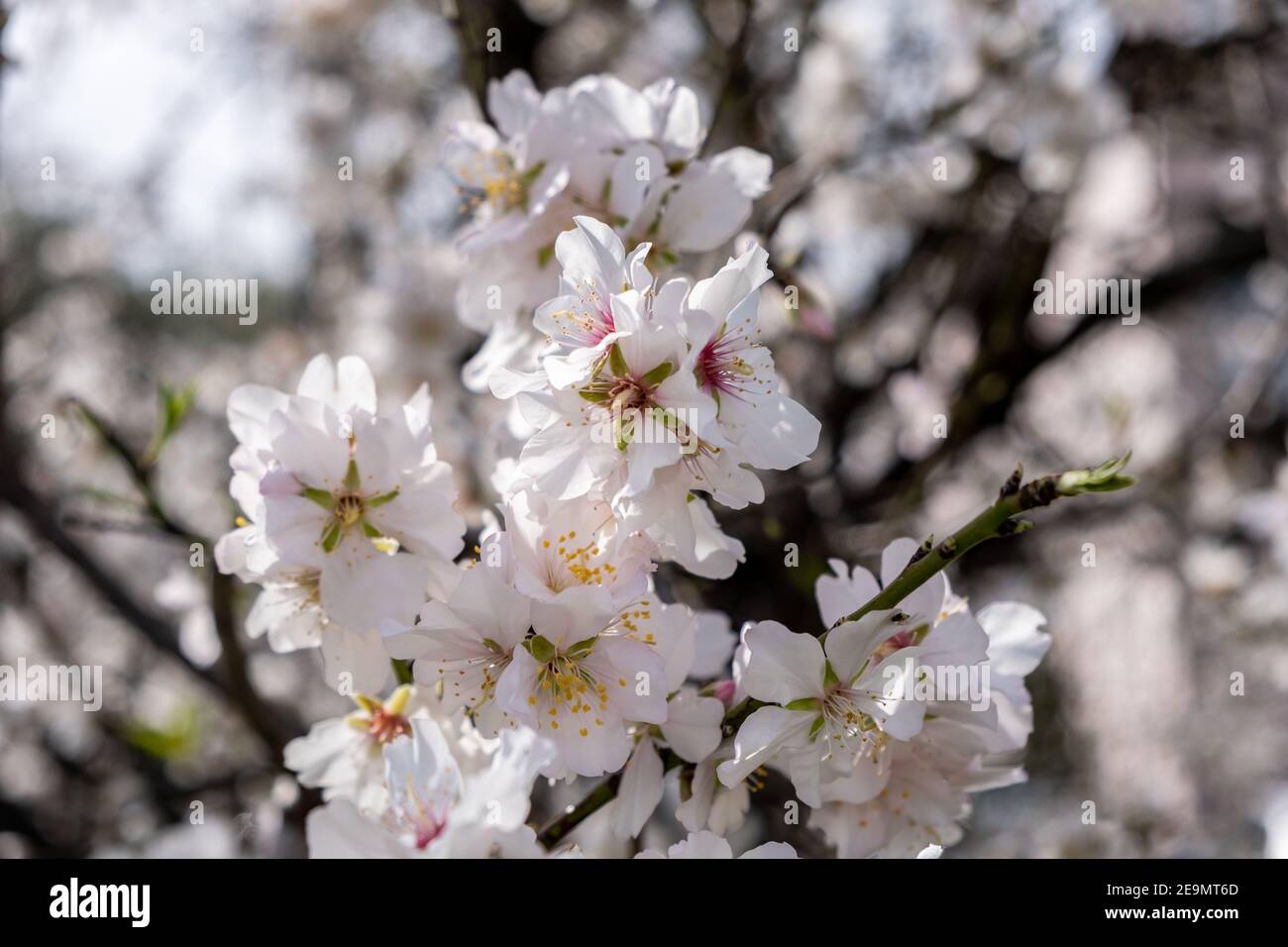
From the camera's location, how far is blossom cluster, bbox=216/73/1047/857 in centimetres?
82

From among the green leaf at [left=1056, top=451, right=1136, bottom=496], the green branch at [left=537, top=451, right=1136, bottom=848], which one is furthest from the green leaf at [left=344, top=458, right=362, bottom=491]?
the green leaf at [left=1056, top=451, right=1136, bottom=496]

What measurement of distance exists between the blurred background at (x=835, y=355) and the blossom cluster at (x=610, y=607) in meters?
0.50

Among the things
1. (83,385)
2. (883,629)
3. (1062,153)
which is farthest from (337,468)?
(83,385)

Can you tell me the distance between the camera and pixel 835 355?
283 cm

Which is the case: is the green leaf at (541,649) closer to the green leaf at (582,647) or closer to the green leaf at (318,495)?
the green leaf at (582,647)

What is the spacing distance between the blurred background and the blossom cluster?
0.50 m

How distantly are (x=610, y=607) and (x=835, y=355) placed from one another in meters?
2.15

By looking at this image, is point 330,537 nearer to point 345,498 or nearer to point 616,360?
point 345,498

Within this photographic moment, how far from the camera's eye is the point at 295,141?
421 centimetres

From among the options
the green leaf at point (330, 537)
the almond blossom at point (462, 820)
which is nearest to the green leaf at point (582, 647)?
the almond blossom at point (462, 820)

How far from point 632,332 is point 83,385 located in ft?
17.0

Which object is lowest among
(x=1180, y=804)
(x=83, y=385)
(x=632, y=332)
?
(x=1180, y=804)
